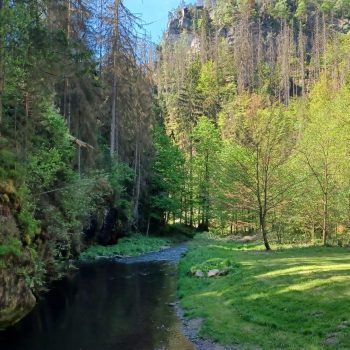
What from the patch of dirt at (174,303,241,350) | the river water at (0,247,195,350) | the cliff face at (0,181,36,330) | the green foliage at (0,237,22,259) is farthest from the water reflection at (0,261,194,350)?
the green foliage at (0,237,22,259)

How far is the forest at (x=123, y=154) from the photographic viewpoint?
1661 centimetres

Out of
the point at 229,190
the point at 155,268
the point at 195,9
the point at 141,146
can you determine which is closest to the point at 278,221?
the point at 229,190

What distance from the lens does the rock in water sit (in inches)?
559

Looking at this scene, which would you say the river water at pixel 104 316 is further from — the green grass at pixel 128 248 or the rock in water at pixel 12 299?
the green grass at pixel 128 248

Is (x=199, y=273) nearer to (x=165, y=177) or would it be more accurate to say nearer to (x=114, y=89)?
(x=114, y=89)

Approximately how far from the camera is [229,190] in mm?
32344

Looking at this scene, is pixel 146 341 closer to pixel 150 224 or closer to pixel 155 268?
pixel 155 268

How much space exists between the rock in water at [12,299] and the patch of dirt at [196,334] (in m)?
5.83

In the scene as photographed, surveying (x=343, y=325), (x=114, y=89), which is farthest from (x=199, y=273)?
(x=114, y=89)

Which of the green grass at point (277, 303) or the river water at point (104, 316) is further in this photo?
the river water at point (104, 316)

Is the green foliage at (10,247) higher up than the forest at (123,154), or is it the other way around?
the forest at (123,154)

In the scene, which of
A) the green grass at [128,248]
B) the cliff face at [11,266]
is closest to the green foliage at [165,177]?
the green grass at [128,248]

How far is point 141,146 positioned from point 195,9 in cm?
11036

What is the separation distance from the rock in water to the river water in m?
0.35
